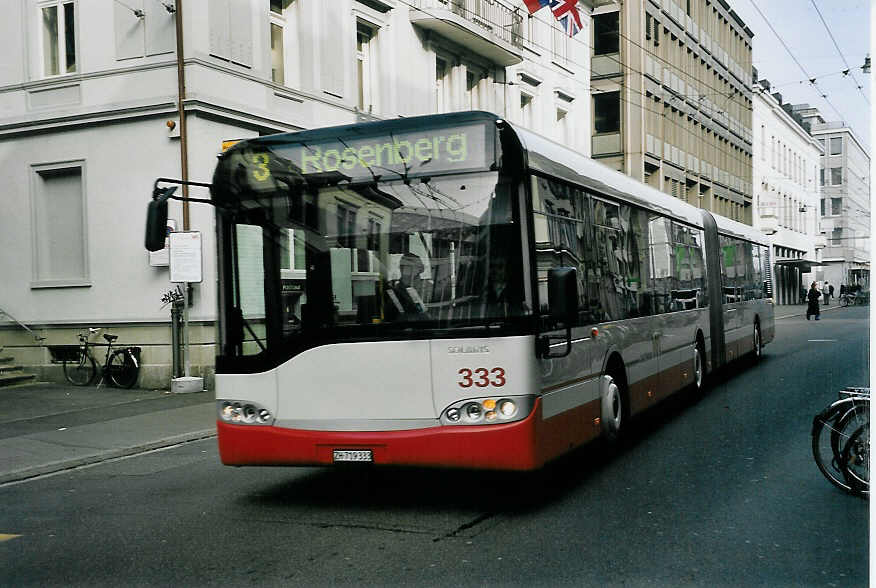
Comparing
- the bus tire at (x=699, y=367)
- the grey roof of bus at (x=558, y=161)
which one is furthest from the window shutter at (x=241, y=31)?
the bus tire at (x=699, y=367)

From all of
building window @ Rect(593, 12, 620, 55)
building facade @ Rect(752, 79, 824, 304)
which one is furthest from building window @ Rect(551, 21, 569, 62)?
building facade @ Rect(752, 79, 824, 304)

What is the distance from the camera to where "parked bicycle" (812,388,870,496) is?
22.1 feet

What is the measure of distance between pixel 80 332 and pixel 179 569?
13.2 meters

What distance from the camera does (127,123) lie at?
57.3 feet

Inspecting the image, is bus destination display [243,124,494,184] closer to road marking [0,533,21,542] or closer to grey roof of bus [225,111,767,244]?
grey roof of bus [225,111,767,244]

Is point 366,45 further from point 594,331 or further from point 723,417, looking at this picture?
point 594,331

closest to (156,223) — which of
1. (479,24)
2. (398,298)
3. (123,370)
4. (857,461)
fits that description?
(398,298)

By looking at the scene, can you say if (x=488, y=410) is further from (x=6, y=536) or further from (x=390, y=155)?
(x=6, y=536)

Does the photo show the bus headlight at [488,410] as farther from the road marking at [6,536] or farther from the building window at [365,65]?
the building window at [365,65]

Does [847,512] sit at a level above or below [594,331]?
below

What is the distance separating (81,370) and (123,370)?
104 cm

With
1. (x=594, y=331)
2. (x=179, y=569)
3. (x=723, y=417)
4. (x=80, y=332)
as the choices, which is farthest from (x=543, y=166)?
(x=80, y=332)

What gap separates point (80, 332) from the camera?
17.9 meters

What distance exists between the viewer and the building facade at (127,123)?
1694 cm
